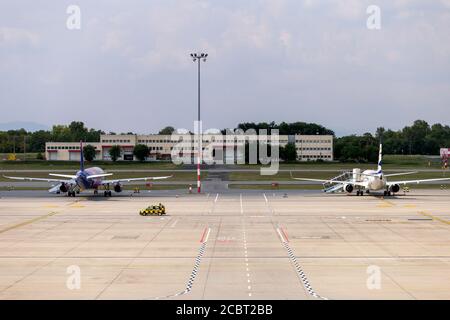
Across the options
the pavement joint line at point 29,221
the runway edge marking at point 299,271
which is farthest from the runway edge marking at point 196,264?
the pavement joint line at point 29,221

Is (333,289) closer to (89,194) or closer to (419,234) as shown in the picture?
(419,234)

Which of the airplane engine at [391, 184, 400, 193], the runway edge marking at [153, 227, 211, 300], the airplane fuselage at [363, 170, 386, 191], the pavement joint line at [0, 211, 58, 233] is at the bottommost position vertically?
the pavement joint line at [0, 211, 58, 233]

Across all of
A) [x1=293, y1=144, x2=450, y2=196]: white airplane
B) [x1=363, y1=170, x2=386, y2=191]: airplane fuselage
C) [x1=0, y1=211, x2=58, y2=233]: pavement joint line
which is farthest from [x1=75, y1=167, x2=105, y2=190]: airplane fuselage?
[x1=363, y1=170, x2=386, y2=191]: airplane fuselage

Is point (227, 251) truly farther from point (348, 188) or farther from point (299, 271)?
point (348, 188)

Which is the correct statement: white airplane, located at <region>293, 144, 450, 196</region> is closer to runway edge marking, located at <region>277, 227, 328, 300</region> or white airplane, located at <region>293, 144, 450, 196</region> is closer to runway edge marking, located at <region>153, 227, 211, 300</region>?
runway edge marking, located at <region>153, 227, 211, 300</region>

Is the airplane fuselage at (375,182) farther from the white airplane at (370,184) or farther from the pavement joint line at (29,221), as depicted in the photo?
the pavement joint line at (29,221)

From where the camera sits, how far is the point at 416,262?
119 ft

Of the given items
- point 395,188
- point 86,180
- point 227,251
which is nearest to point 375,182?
point 395,188

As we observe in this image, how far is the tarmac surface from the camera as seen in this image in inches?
1144

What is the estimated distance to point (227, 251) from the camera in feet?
134

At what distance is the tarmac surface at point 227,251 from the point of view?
2906cm

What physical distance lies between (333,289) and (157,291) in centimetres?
763

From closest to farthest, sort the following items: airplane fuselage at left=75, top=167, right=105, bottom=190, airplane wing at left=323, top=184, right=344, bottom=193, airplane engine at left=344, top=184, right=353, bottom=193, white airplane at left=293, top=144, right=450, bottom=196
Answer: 1. white airplane at left=293, top=144, right=450, bottom=196
2. airplane fuselage at left=75, top=167, right=105, bottom=190
3. airplane engine at left=344, top=184, right=353, bottom=193
4. airplane wing at left=323, top=184, right=344, bottom=193
